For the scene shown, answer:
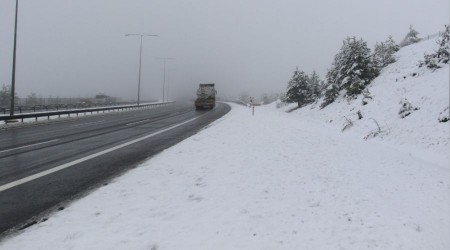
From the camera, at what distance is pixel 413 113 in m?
18.4

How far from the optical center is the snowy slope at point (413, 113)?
571 inches

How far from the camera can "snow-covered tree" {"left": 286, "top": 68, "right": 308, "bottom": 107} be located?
56.4 m

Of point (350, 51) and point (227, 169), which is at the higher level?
point (350, 51)

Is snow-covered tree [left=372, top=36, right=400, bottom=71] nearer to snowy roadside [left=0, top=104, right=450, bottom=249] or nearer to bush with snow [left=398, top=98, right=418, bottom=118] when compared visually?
bush with snow [left=398, top=98, right=418, bottom=118]

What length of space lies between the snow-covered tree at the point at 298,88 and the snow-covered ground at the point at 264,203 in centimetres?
4338

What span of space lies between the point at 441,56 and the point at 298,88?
32.1 m

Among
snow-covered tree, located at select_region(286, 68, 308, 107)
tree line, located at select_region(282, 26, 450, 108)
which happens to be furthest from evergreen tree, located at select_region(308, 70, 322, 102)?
tree line, located at select_region(282, 26, 450, 108)

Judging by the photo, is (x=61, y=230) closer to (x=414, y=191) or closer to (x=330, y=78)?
(x=414, y=191)

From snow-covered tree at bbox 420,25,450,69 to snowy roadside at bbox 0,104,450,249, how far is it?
52.7ft

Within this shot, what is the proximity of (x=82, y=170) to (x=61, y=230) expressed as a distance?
4.28 m

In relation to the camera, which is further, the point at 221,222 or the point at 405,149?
the point at 405,149

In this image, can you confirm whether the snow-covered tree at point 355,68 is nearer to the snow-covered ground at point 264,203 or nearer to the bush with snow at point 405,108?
the bush with snow at point 405,108

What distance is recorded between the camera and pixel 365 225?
6.39 meters

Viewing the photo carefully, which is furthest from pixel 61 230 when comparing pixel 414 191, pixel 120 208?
pixel 414 191
